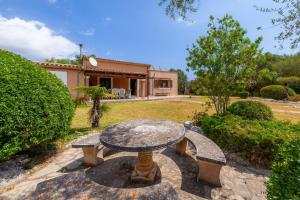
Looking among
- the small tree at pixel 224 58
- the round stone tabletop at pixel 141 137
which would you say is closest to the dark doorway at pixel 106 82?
the small tree at pixel 224 58

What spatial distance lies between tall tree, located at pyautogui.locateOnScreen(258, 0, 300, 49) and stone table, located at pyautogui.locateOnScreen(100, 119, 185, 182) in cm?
344

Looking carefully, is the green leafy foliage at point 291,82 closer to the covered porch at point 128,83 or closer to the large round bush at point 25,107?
the covered porch at point 128,83

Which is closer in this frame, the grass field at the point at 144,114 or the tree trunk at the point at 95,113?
the tree trunk at the point at 95,113

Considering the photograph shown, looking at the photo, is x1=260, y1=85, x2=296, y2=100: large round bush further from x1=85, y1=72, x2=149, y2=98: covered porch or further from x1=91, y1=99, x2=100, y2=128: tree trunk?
x1=91, y1=99, x2=100, y2=128: tree trunk

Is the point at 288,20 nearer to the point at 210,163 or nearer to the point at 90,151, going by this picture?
the point at 210,163

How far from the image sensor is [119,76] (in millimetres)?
20266

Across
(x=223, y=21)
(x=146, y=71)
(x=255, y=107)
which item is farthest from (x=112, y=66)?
(x=255, y=107)

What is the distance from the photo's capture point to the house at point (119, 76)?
16.6 meters

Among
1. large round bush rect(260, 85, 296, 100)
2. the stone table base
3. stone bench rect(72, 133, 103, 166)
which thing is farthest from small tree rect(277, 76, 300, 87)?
stone bench rect(72, 133, 103, 166)

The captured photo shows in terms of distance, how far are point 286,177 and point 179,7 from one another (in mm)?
3973

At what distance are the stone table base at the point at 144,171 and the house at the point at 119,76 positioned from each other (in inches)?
552

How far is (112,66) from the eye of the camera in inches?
848

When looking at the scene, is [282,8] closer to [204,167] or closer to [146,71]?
[204,167]

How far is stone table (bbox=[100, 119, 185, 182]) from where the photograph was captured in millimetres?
2978
